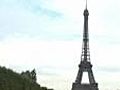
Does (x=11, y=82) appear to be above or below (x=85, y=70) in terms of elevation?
below

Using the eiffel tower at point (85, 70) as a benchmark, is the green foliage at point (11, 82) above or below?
below

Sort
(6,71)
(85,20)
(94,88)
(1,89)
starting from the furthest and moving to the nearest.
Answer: (85,20)
(94,88)
(6,71)
(1,89)

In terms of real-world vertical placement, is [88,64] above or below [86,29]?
below

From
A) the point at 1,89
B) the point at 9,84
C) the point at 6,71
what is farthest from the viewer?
the point at 6,71

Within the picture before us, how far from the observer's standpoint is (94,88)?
11138 cm

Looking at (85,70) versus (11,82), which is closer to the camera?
(11,82)

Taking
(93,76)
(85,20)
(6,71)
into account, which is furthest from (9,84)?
(85,20)

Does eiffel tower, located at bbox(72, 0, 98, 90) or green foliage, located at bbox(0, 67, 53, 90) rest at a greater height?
eiffel tower, located at bbox(72, 0, 98, 90)

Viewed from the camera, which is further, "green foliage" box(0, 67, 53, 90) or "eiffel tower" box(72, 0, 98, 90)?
"eiffel tower" box(72, 0, 98, 90)

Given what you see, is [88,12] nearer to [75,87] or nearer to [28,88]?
[75,87]

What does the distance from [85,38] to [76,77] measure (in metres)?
11.4

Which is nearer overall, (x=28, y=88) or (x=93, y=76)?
(x=28, y=88)

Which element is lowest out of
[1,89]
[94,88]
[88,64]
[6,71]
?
[1,89]

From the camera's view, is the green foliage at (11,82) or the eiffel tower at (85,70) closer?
the green foliage at (11,82)
